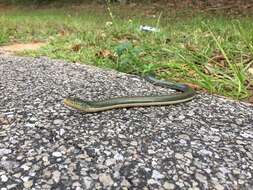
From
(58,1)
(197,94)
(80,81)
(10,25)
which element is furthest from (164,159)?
(58,1)

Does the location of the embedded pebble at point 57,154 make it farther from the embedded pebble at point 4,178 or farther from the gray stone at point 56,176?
the embedded pebble at point 4,178

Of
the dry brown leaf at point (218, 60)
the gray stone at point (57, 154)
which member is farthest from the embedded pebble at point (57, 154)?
the dry brown leaf at point (218, 60)

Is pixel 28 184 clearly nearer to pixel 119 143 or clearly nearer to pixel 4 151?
pixel 4 151

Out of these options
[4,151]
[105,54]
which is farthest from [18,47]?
[4,151]

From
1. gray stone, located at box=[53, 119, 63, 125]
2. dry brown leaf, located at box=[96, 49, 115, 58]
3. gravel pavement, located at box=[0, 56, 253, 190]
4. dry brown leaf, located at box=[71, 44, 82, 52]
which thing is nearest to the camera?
gravel pavement, located at box=[0, 56, 253, 190]

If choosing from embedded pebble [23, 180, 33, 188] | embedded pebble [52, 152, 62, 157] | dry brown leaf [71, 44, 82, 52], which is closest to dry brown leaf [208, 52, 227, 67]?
dry brown leaf [71, 44, 82, 52]

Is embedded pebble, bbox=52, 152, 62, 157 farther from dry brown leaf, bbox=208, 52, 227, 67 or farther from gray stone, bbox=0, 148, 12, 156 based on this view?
dry brown leaf, bbox=208, 52, 227, 67
